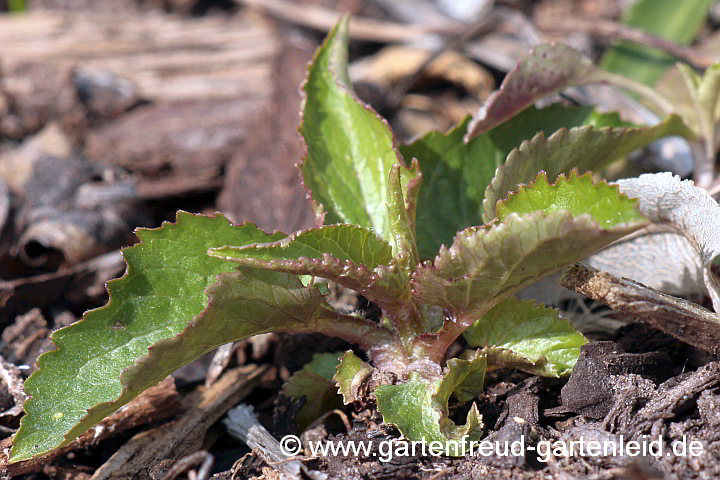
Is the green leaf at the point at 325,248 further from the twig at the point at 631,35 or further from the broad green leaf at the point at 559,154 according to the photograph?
the twig at the point at 631,35

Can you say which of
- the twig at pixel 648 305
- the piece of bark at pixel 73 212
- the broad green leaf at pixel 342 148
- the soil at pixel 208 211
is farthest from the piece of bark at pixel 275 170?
the twig at pixel 648 305

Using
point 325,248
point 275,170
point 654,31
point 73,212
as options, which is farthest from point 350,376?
point 654,31

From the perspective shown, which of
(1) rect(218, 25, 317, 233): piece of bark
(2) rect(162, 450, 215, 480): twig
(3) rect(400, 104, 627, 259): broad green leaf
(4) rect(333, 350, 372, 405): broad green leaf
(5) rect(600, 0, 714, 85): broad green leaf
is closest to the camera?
(2) rect(162, 450, 215, 480): twig

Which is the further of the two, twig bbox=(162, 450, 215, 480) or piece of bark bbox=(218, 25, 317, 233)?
piece of bark bbox=(218, 25, 317, 233)

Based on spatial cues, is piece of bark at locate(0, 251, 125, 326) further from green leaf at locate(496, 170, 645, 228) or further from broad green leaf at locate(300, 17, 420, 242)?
green leaf at locate(496, 170, 645, 228)

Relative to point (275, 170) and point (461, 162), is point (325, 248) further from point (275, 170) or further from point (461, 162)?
point (275, 170)

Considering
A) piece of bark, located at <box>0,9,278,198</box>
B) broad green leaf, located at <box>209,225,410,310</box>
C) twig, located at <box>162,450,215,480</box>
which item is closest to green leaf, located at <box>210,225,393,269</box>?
broad green leaf, located at <box>209,225,410,310</box>

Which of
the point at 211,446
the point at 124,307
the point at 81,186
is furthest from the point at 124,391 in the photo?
the point at 81,186
